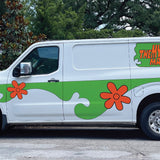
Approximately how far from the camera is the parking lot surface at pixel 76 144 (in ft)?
20.3

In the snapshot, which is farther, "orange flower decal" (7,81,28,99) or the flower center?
"orange flower decal" (7,81,28,99)

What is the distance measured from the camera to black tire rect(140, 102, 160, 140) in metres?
7.62

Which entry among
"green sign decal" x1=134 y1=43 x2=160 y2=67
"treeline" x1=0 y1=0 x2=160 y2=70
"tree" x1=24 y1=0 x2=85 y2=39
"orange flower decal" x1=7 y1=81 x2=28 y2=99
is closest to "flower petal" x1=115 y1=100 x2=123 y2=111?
"green sign decal" x1=134 y1=43 x2=160 y2=67

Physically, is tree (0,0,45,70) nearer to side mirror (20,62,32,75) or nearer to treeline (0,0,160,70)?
treeline (0,0,160,70)

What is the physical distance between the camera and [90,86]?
7734 mm

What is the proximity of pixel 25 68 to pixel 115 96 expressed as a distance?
1.98m

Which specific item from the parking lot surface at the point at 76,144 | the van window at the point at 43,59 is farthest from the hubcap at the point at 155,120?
the van window at the point at 43,59

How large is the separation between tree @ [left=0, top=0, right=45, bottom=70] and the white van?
3163mm

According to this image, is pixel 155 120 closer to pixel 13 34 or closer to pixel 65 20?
pixel 13 34

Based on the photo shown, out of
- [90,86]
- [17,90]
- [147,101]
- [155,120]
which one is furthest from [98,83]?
[17,90]

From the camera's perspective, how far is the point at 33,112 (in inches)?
306

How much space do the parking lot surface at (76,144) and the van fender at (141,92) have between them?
767 mm

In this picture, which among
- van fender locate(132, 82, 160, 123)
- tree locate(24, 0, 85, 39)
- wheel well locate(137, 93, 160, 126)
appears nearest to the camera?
van fender locate(132, 82, 160, 123)

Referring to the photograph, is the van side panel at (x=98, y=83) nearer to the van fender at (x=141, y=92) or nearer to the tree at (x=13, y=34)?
the van fender at (x=141, y=92)
